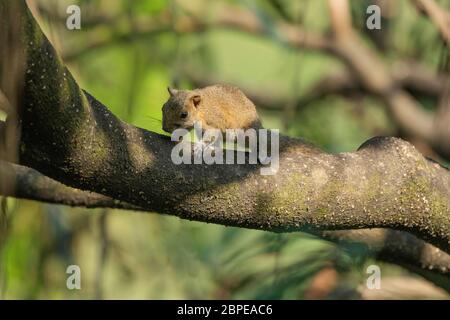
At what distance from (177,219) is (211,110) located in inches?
43.7

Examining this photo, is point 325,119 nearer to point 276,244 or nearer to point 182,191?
point 276,244

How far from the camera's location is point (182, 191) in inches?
66.4

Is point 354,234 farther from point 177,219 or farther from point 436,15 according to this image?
Answer: point 177,219

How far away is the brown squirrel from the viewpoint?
256 centimetres

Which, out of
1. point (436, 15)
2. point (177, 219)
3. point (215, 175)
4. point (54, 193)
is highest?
point (436, 15)

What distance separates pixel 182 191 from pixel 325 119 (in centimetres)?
304

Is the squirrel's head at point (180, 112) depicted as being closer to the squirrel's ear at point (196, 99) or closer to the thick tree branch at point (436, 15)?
the squirrel's ear at point (196, 99)

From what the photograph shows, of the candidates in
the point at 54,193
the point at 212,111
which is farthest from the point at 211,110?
the point at 54,193

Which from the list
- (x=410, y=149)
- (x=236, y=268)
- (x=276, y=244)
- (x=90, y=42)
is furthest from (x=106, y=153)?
(x=90, y=42)

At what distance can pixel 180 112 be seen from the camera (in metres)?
2.60

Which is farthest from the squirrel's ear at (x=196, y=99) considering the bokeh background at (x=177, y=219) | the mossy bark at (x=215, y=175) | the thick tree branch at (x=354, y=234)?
the mossy bark at (x=215, y=175)

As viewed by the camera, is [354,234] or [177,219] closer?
[354,234]

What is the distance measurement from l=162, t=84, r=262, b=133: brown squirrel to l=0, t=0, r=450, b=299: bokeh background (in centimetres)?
13

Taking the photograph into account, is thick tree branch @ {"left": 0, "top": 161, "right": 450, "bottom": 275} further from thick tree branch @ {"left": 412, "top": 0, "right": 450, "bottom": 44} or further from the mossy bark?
thick tree branch @ {"left": 412, "top": 0, "right": 450, "bottom": 44}
